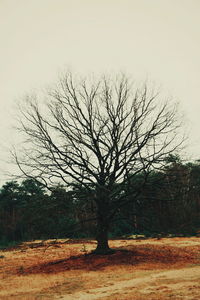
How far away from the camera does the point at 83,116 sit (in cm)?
1364

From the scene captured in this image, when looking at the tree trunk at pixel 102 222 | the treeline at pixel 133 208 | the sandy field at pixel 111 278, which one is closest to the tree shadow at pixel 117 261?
the sandy field at pixel 111 278

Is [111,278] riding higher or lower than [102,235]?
lower

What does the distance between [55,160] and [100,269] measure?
497cm

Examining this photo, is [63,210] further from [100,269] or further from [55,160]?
[100,269]

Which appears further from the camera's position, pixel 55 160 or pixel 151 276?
pixel 55 160

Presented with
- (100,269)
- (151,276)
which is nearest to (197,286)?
(151,276)

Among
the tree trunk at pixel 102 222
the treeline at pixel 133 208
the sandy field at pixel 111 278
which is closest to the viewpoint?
the sandy field at pixel 111 278

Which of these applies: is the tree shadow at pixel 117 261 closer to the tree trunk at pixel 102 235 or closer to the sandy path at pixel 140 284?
the tree trunk at pixel 102 235

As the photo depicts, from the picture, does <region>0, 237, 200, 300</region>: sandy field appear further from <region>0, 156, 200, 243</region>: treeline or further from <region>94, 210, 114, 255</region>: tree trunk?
<region>0, 156, 200, 243</region>: treeline

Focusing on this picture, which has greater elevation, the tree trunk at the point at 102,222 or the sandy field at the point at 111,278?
the tree trunk at the point at 102,222

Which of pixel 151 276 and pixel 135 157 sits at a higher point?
pixel 135 157

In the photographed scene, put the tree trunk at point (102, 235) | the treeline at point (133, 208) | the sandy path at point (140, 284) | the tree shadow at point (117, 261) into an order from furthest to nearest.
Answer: the tree trunk at point (102, 235)
the treeline at point (133, 208)
the tree shadow at point (117, 261)
the sandy path at point (140, 284)

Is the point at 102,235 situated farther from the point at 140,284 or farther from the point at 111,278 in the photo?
the point at 140,284

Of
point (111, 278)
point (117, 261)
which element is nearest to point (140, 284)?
point (111, 278)
